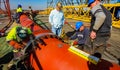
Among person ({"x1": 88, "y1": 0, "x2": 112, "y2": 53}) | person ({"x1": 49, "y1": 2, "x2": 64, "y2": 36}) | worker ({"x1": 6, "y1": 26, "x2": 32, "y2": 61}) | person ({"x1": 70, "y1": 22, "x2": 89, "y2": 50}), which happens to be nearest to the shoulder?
person ({"x1": 88, "y1": 0, "x2": 112, "y2": 53})

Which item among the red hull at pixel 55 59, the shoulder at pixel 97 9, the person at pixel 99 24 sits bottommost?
the red hull at pixel 55 59

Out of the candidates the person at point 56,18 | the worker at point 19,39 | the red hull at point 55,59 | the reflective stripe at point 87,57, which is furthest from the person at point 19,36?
the person at point 56,18

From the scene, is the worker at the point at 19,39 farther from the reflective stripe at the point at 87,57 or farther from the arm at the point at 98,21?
the arm at the point at 98,21

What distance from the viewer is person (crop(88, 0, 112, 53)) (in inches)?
155

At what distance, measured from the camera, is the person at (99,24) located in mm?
3942

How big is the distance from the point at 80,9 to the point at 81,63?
18045 millimetres

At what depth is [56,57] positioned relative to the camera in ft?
13.0

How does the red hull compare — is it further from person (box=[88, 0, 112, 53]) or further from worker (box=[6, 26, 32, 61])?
person (box=[88, 0, 112, 53])

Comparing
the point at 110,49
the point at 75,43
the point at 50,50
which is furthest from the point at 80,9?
the point at 50,50

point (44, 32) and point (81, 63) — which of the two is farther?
point (44, 32)

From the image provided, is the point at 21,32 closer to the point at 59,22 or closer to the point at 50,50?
the point at 50,50

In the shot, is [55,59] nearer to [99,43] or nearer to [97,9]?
[99,43]

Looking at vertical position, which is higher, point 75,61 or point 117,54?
point 75,61

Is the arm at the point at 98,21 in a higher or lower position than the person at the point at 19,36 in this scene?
higher
